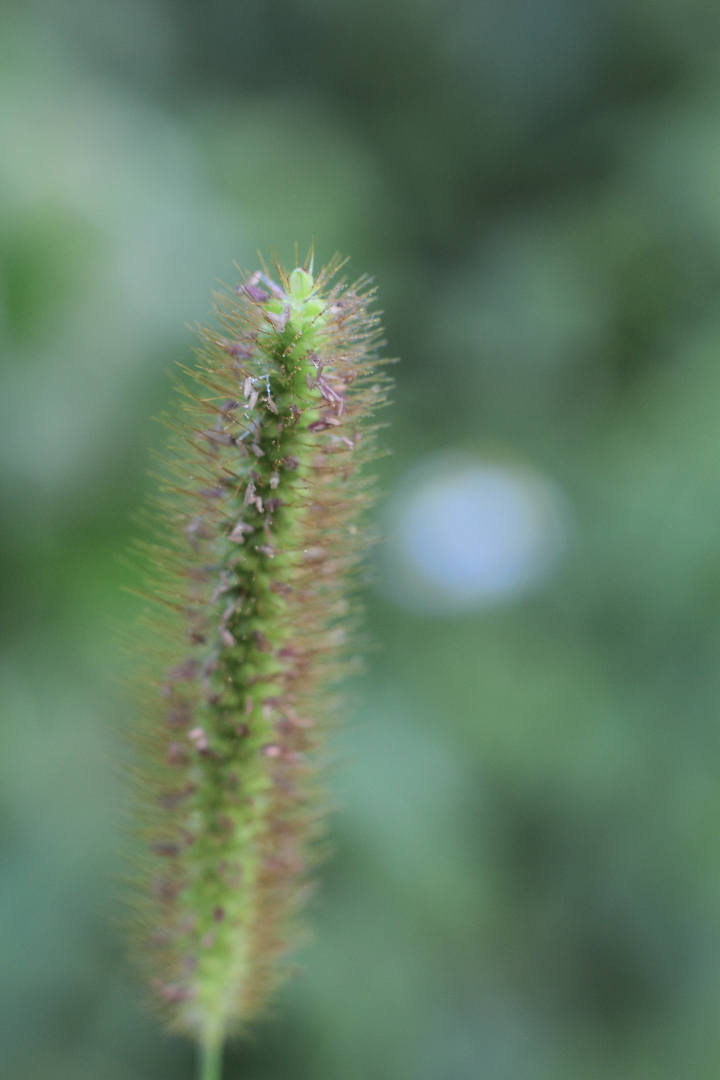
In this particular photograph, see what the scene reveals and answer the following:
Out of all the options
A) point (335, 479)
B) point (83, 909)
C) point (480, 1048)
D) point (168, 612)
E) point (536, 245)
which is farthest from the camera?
point (536, 245)

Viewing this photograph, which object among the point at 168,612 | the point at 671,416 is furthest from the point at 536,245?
the point at 168,612

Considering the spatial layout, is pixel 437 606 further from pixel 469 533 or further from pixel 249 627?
pixel 249 627

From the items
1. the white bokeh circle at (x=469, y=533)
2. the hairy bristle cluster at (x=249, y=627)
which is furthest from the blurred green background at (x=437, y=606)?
the hairy bristle cluster at (x=249, y=627)

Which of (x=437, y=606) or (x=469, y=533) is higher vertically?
(x=469, y=533)

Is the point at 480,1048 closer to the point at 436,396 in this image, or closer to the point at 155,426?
the point at 155,426

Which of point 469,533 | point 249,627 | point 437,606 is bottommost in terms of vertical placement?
point 249,627

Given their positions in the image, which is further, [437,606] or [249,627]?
[437,606]

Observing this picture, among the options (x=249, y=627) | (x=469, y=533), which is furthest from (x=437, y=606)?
(x=249, y=627)
